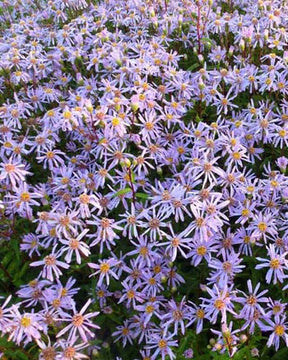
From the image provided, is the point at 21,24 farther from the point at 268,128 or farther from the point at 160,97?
the point at 268,128

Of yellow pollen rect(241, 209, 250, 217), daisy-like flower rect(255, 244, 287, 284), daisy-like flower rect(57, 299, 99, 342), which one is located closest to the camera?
daisy-like flower rect(57, 299, 99, 342)

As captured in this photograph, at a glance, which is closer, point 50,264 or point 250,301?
point 250,301

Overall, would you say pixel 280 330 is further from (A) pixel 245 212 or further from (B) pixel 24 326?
(B) pixel 24 326

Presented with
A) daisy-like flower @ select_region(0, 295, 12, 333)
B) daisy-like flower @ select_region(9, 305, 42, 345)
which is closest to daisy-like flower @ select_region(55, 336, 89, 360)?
daisy-like flower @ select_region(9, 305, 42, 345)

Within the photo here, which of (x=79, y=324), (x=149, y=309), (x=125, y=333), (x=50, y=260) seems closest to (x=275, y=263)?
(x=149, y=309)

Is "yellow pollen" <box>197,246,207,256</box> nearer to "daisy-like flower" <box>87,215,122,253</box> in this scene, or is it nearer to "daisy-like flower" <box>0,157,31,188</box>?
"daisy-like flower" <box>87,215,122,253</box>

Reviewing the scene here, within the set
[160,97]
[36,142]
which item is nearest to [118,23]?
[160,97]

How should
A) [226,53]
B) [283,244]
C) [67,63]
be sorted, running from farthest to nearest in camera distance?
1. [67,63]
2. [226,53]
3. [283,244]

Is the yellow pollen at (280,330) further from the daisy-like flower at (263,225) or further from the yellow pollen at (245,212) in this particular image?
the yellow pollen at (245,212)
